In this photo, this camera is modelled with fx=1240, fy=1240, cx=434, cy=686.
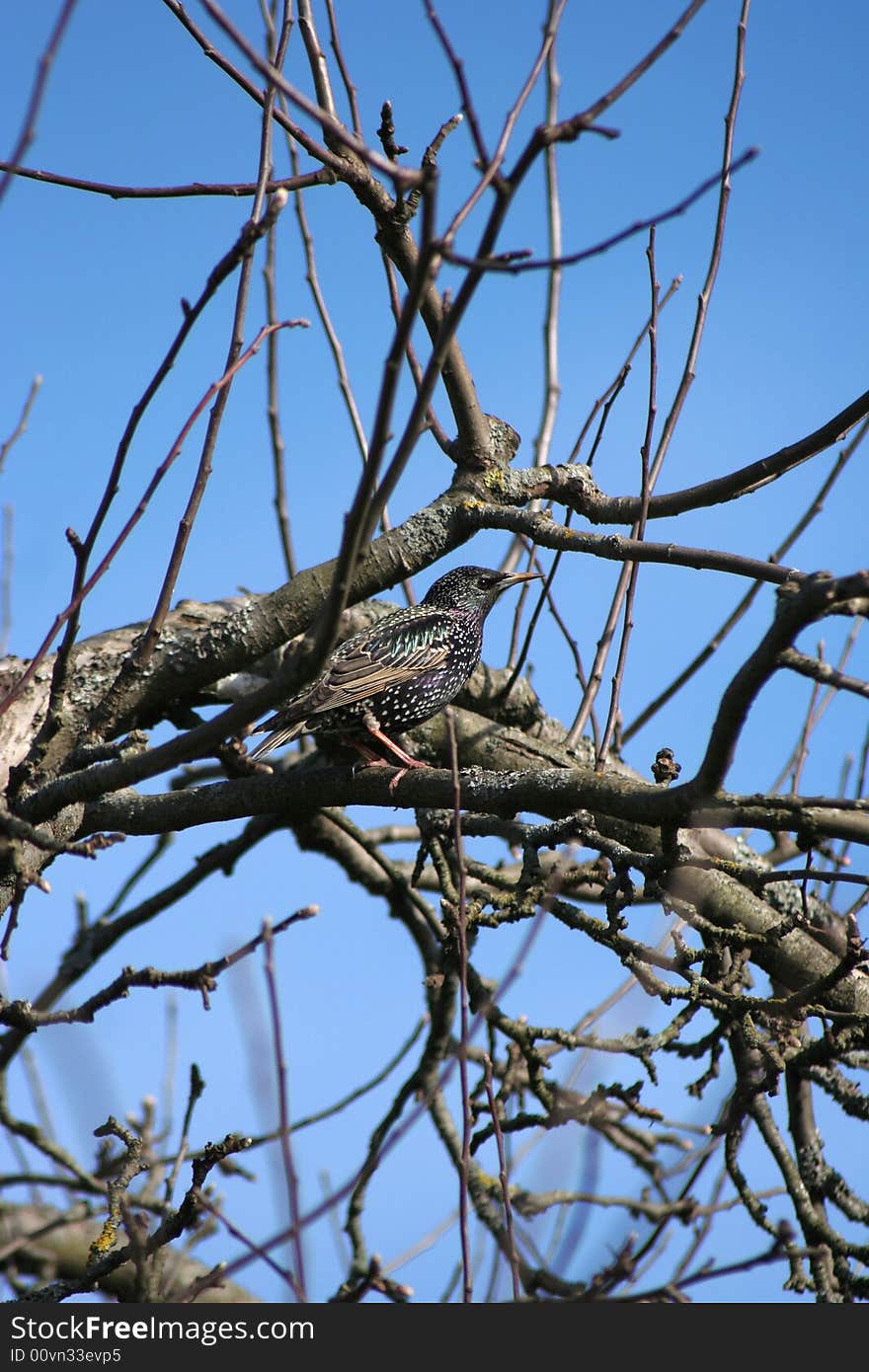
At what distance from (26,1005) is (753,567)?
2.13 meters

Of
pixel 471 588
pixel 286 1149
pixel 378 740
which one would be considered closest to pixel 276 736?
pixel 378 740

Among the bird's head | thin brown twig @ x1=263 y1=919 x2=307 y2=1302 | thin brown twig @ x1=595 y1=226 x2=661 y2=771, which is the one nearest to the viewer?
thin brown twig @ x1=263 y1=919 x2=307 y2=1302

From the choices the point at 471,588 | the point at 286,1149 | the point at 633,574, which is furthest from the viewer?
the point at 471,588

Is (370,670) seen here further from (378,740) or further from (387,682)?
(378,740)

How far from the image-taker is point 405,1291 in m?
3.05

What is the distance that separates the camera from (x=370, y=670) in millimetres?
4766

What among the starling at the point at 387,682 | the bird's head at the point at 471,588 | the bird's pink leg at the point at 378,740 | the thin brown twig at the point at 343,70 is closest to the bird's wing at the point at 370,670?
the starling at the point at 387,682

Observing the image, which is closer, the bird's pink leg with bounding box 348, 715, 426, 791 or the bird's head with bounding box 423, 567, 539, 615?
A: the bird's pink leg with bounding box 348, 715, 426, 791

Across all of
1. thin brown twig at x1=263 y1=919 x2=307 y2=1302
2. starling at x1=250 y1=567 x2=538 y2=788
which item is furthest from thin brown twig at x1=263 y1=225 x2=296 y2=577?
thin brown twig at x1=263 y1=919 x2=307 y2=1302

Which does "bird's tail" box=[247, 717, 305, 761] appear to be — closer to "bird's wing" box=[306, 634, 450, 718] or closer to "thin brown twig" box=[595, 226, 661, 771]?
"bird's wing" box=[306, 634, 450, 718]

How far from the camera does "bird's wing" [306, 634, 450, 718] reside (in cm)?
462

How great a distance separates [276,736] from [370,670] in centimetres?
46

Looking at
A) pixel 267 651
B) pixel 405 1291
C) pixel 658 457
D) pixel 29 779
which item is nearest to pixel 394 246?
pixel 658 457

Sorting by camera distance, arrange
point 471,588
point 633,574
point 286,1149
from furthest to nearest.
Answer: point 471,588 → point 633,574 → point 286,1149
